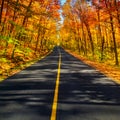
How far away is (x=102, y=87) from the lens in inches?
520

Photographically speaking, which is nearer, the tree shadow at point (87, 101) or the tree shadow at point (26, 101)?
the tree shadow at point (26, 101)

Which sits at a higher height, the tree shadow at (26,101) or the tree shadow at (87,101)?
the tree shadow at (26,101)

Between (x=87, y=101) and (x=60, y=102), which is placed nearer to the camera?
(x=60, y=102)

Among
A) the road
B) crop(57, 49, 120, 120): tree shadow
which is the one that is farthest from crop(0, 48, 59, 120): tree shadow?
crop(57, 49, 120, 120): tree shadow

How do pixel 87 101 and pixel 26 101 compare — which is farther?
pixel 87 101

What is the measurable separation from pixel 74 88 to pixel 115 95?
2.26 m

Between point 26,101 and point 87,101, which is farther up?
point 26,101

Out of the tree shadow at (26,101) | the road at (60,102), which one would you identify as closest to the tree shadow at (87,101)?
the road at (60,102)

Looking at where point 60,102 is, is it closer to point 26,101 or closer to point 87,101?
point 87,101

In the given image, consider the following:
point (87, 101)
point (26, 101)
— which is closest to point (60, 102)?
point (87, 101)

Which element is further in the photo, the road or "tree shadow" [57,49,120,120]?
"tree shadow" [57,49,120,120]

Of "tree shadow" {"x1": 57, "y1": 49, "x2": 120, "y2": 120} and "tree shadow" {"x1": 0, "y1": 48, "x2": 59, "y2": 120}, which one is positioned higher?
"tree shadow" {"x1": 0, "y1": 48, "x2": 59, "y2": 120}

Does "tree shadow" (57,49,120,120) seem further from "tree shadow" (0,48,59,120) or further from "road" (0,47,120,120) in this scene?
"tree shadow" (0,48,59,120)

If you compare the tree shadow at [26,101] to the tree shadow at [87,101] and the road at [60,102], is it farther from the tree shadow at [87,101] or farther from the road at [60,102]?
the tree shadow at [87,101]
